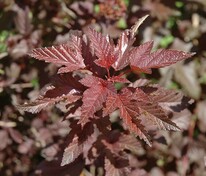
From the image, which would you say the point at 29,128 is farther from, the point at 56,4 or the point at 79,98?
the point at 79,98

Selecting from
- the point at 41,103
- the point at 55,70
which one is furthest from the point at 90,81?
the point at 55,70

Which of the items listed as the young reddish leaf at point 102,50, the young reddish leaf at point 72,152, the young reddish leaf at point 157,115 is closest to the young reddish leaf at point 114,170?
the young reddish leaf at point 72,152

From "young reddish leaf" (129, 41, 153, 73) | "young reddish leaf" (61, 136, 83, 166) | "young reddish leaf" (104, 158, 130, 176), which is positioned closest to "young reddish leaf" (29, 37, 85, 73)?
"young reddish leaf" (129, 41, 153, 73)

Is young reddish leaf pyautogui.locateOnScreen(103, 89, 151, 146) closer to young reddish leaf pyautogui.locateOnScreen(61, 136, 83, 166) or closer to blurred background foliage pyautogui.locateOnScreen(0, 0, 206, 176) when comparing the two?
young reddish leaf pyautogui.locateOnScreen(61, 136, 83, 166)

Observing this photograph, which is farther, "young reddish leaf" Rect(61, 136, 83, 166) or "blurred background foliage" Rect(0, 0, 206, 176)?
"blurred background foliage" Rect(0, 0, 206, 176)

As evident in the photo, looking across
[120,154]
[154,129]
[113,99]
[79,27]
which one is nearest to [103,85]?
[113,99]

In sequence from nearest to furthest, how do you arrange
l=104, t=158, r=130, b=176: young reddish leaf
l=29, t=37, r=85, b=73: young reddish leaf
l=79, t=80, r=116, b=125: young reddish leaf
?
l=79, t=80, r=116, b=125: young reddish leaf
l=29, t=37, r=85, b=73: young reddish leaf
l=104, t=158, r=130, b=176: young reddish leaf
